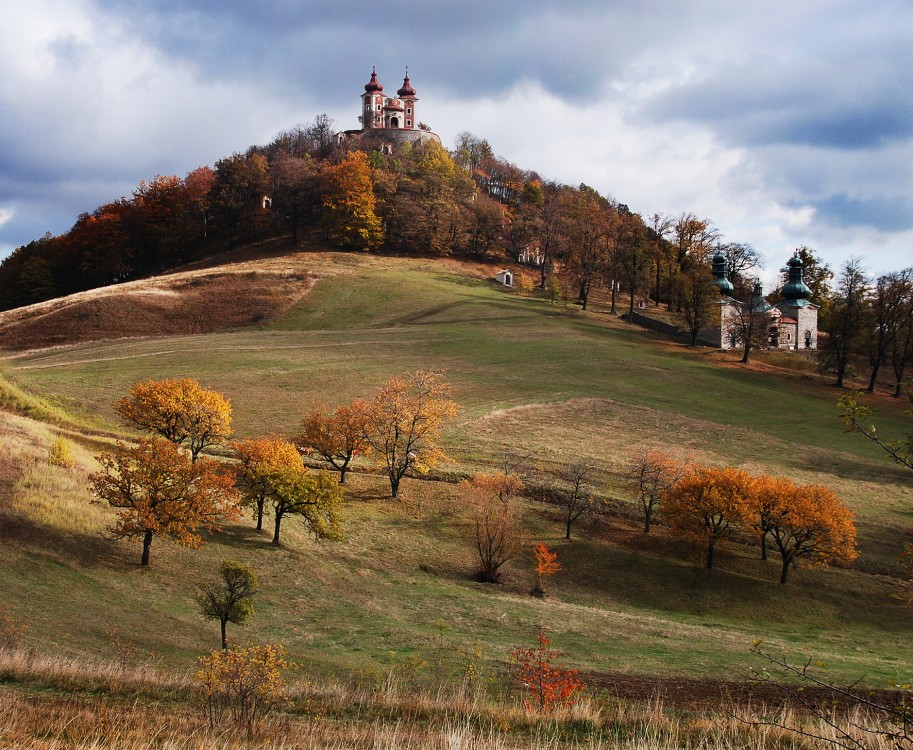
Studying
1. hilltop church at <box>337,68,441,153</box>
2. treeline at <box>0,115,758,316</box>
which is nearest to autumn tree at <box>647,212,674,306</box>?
treeline at <box>0,115,758,316</box>

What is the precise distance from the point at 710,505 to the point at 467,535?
13326mm

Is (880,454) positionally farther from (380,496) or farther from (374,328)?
(374,328)

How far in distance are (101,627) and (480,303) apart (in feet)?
270

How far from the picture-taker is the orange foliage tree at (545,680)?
18817 millimetres

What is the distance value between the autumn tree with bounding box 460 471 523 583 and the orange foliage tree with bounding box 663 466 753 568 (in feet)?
29.6

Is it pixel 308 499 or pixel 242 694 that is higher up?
pixel 242 694

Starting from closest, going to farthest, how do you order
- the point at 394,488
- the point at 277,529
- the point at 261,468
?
the point at 277,529
the point at 261,468
the point at 394,488

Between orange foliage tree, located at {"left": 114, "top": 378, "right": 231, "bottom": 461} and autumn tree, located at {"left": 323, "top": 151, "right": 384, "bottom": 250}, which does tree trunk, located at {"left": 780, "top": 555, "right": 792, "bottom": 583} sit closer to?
orange foliage tree, located at {"left": 114, "top": 378, "right": 231, "bottom": 461}

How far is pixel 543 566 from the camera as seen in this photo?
35250 millimetres

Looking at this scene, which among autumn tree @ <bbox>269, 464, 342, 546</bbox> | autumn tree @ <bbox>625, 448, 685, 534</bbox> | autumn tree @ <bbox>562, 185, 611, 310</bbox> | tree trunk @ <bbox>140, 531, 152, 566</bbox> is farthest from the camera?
autumn tree @ <bbox>562, 185, 611, 310</bbox>

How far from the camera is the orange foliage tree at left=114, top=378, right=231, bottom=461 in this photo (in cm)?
4538

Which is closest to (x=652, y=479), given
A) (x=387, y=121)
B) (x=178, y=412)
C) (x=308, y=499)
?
(x=308, y=499)

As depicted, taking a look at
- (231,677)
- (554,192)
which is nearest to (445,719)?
(231,677)

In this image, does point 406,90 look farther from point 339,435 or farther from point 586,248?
point 339,435
